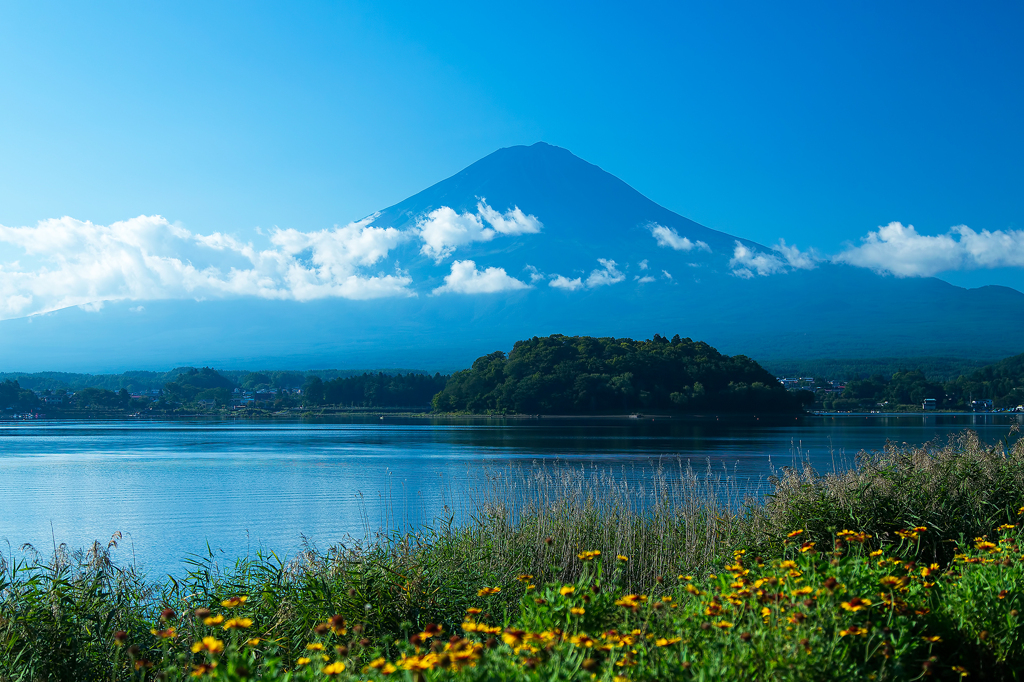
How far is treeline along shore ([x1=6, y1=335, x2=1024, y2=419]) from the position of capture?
79625 mm

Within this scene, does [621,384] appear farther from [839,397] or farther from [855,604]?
[855,604]

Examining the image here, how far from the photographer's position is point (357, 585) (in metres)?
6.04

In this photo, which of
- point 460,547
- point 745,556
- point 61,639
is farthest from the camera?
point 460,547

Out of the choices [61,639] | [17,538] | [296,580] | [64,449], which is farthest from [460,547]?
[64,449]

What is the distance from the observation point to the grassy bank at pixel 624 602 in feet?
11.7

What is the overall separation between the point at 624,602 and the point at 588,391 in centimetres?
7548

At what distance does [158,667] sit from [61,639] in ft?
2.17

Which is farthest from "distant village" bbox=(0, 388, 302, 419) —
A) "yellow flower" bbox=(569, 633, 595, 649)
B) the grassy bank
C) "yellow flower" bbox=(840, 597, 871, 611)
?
"yellow flower" bbox=(840, 597, 871, 611)

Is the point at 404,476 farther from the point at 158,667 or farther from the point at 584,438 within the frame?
the point at 584,438

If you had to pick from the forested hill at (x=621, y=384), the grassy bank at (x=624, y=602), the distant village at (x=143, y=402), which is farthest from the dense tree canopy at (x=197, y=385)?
the grassy bank at (x=624, y=602)

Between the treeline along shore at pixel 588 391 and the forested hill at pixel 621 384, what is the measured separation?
10 centimetres

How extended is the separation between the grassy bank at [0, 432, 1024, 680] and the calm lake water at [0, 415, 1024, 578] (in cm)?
203

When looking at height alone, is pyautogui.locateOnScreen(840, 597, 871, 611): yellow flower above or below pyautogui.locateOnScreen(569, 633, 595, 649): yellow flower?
above

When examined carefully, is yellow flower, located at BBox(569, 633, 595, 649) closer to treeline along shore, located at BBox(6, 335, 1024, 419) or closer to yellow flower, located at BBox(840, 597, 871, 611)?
yellow flower, located at BBox(840, 597, 871, 611)
